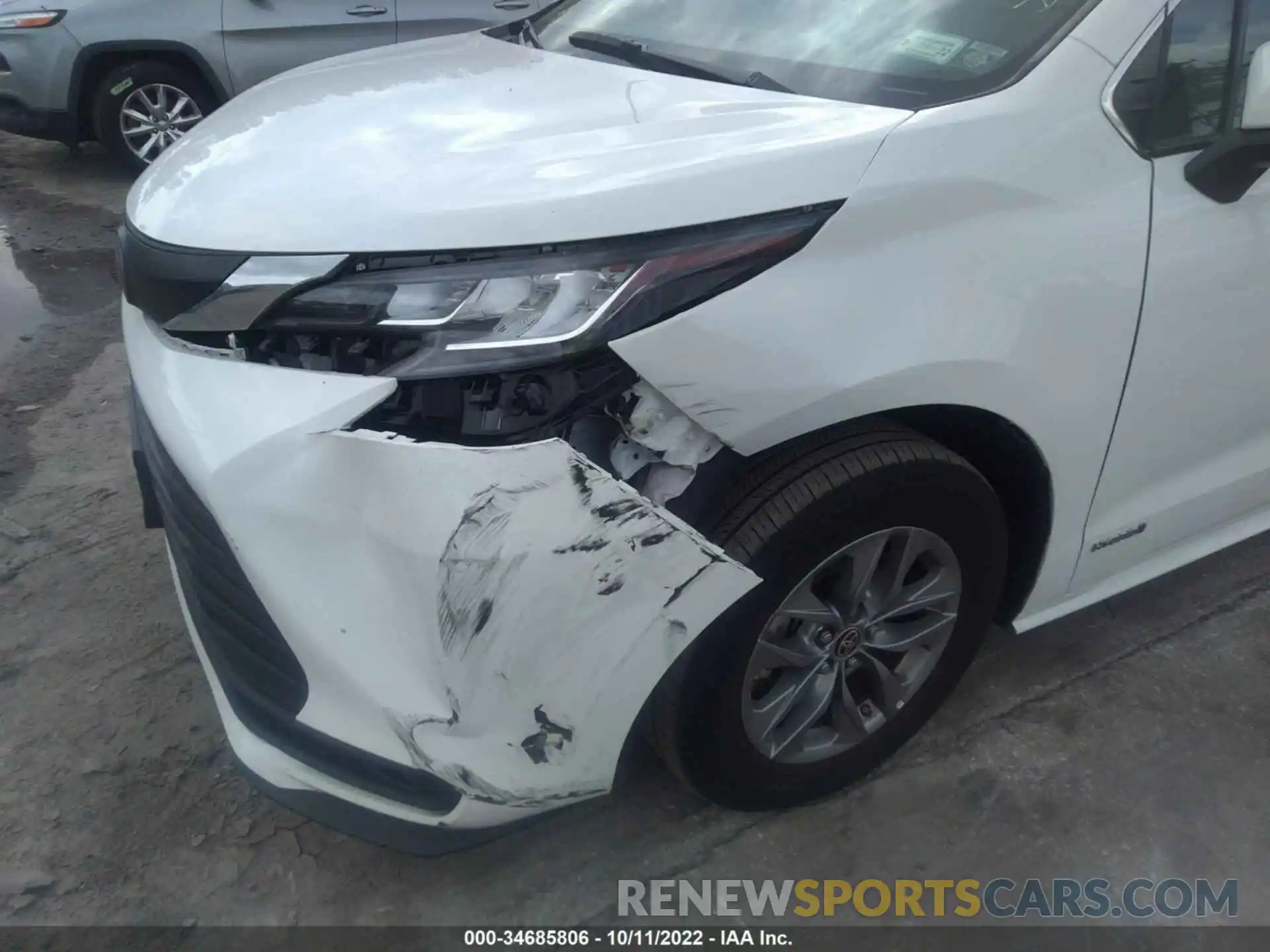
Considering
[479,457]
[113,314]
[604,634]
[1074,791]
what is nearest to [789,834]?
[1074,791]

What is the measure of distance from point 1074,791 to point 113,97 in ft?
19.8

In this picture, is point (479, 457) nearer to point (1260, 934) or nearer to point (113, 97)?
point (1260, 934)

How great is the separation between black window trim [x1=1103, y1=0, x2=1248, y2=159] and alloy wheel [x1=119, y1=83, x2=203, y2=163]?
548 cm

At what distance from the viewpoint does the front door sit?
5.84 ft

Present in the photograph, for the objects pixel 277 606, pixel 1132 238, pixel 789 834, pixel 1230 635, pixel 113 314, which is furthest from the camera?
pixel 113 314

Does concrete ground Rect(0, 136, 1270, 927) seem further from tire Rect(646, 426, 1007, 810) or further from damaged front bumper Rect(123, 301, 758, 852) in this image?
damaged front bumper Rect(123, 301, 758, 852)

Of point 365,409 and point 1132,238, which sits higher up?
point 1132,238

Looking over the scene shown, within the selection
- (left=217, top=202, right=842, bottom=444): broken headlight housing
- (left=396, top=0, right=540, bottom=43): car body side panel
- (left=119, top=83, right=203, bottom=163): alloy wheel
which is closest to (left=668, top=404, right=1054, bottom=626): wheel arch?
(left=217, top=202, right=842, bottom=444): broken headlight housing

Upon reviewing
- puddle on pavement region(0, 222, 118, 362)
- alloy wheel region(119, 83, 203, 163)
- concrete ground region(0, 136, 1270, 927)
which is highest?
alloy wheel region(119, 83, 203, 163)

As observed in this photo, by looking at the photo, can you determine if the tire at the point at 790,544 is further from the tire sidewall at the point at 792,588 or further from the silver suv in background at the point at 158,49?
the silver suv in background at the point at 158,49

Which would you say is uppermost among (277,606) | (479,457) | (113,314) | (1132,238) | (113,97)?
(1132,238)

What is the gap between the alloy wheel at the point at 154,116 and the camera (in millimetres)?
5824

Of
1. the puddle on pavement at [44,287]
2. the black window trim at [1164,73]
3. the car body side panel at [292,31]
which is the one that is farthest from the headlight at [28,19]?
the black window trim at [1164,73]

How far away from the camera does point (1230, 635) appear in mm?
2590
